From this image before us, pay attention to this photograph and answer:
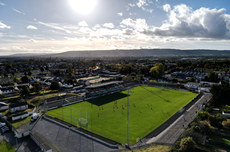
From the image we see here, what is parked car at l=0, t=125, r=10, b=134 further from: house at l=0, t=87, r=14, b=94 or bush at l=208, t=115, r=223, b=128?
bush at l=208, t=115, r=223, b=128

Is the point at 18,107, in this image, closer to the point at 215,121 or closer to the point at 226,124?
the point at 215,121

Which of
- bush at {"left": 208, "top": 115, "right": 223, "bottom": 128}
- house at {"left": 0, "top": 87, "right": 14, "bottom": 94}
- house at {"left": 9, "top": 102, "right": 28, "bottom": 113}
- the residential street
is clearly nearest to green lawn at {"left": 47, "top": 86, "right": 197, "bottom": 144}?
the residential street

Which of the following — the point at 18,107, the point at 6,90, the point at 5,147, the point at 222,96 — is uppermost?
the point at 222,96

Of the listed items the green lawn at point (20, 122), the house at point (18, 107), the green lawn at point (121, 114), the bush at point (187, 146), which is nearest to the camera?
the bush at point (187, 146)

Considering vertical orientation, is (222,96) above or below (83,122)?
above

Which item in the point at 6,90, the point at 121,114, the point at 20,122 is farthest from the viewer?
the point at 6,90

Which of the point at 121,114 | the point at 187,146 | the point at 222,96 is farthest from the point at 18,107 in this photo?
the point at 222,96

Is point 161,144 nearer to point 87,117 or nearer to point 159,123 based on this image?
point 159,123

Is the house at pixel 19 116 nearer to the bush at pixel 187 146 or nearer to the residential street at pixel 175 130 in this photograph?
the residential street at pixel 175 130

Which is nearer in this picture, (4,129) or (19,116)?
(4,129)

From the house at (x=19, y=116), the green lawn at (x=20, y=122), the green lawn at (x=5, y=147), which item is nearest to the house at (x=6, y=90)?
the house at (x=19, y=116)
